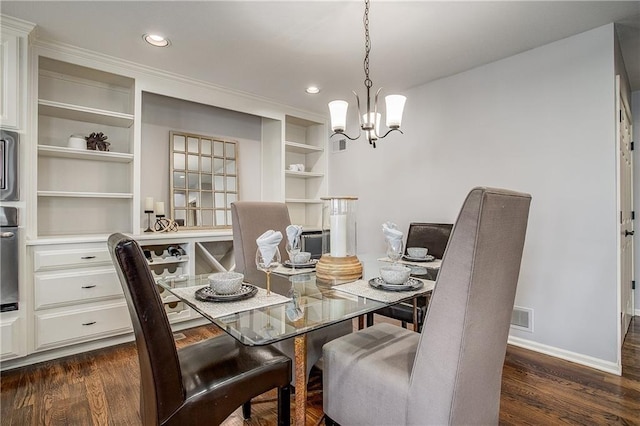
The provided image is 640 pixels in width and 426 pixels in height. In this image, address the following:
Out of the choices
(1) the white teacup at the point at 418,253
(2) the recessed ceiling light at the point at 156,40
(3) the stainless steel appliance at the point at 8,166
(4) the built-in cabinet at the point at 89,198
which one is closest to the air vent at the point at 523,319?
(1) the white teacup at the point at 418,253

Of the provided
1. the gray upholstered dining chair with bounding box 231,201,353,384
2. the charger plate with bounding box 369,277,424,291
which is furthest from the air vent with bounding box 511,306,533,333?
the charger plate with bounding box 369,277,424,291

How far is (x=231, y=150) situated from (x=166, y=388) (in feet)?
10.1

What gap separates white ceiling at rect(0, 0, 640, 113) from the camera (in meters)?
2.03

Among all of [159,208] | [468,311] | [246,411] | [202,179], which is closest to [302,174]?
[202,179]

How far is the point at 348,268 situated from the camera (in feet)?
5.57

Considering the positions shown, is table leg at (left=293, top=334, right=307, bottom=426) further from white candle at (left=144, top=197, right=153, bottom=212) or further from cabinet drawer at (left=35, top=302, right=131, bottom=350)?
white candle at (left=144, top=197, right=153, bottom=212)

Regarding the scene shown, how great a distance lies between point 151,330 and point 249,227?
50.3 inches

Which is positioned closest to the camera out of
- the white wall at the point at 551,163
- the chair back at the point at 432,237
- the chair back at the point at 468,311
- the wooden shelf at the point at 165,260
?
the chair back at the point at 468,311

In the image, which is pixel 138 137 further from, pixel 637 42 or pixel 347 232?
pixel 637 42

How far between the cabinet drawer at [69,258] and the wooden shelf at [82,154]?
2.62 feet

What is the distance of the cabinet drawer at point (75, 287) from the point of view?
2350 mm

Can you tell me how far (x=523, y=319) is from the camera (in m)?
2.64

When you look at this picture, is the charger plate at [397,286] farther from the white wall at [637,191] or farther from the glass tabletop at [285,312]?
the white wall at [637,191]

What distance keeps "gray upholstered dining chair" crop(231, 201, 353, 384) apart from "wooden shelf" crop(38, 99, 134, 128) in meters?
1.49
